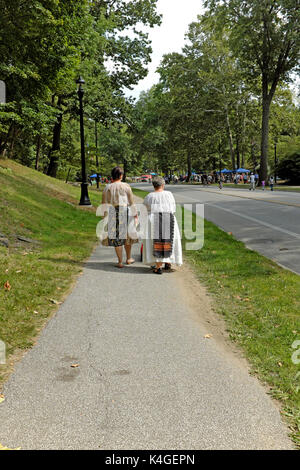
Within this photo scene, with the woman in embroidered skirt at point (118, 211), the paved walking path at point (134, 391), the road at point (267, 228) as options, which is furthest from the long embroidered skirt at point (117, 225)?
the road at point (267, 228)

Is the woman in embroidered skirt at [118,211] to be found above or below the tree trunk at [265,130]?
below

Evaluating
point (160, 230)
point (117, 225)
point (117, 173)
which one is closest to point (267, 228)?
point (160, 230)

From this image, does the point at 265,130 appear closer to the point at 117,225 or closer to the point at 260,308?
the point at 117,225

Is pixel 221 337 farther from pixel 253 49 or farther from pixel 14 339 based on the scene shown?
pixel 253 49

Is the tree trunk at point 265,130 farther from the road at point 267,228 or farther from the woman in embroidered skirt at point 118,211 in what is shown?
the woman in embroidered skirt at point 118,211

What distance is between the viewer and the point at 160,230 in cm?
750

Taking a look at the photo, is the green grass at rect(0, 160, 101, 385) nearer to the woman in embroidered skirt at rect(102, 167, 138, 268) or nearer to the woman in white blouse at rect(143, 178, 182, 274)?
the woman in embroidered skirt at rect(102, 167, 138, 268)

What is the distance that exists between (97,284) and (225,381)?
11.9 feet

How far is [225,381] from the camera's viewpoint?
3.48m

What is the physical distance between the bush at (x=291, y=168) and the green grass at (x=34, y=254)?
39.8m

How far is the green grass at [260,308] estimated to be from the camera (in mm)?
3520

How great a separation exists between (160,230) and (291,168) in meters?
47.6

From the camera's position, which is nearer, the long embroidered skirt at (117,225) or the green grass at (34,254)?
the green grass at (34,254)

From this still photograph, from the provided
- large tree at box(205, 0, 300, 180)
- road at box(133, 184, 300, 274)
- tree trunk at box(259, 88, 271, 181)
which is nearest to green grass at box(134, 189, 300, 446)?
road at box(133, 184, 300, 274)
